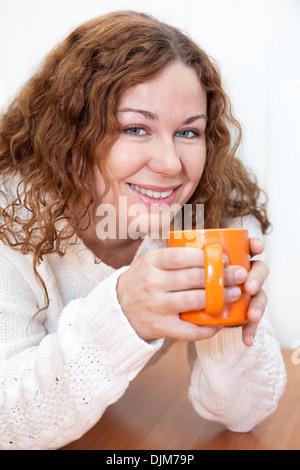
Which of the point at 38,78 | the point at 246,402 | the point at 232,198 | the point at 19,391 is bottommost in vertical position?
the point at 246,402

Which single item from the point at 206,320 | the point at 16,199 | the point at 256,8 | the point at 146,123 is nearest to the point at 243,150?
the point at 256,8

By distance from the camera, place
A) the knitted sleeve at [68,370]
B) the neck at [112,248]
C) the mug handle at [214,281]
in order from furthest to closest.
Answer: the neck at [112,248]
the knitted sleeve at [68,370]
the mug handle at [214,281]

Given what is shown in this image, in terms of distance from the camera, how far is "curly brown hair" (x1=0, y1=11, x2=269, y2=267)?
0.86 meters

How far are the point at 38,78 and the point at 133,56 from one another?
25 cm

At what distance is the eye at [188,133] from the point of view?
3.04 ft

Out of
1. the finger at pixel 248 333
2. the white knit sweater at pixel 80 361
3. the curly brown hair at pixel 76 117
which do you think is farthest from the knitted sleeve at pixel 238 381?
the curly brown hair at pixel 76 117

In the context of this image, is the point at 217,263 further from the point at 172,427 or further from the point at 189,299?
the point at 172,427

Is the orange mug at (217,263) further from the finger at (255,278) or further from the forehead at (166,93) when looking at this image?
the forehead at (166,93)

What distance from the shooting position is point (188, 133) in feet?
3.10

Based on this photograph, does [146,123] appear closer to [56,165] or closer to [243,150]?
[56,165]

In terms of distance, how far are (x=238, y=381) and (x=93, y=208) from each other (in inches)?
16.3

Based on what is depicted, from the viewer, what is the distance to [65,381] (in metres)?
0.73

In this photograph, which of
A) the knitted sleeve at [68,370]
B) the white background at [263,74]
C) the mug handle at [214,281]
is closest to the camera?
the mug handle at [214,281]

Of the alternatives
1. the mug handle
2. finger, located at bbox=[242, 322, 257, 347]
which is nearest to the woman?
finger, located at bbox=[242, 322, 257, 347]
